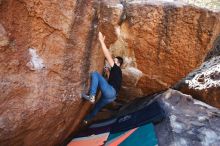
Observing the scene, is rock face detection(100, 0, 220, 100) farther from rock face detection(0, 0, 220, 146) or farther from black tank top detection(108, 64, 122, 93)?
black tank top detection(108, 64, 122, 93)

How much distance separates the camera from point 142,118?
6.25 metres

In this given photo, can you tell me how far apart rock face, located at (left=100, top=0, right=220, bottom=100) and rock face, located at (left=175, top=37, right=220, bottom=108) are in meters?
0.20

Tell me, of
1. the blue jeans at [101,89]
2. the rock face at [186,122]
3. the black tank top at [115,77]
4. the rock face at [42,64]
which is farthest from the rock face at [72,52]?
the rock face at [186,122]

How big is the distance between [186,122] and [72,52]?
2353 mm

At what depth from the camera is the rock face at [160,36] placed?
6.66m

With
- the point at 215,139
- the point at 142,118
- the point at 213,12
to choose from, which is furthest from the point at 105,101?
the point at 213,12

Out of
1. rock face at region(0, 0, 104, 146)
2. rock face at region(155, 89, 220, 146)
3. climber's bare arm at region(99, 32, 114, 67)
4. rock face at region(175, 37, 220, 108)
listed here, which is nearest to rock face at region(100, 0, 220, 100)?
rock face at region(175, 37, 220, 108)

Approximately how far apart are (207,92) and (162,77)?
950mm

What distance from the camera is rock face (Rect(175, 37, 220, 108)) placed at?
6.64 meters

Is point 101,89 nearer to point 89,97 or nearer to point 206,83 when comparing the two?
point 89,97

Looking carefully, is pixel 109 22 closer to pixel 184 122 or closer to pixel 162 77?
pixel 162 77

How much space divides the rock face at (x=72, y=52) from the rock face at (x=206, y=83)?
229 mm

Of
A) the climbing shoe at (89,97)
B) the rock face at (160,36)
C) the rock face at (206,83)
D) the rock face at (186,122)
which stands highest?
the rock face at (160,36)

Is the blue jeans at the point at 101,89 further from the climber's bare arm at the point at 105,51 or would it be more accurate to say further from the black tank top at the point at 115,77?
the climber's bare arm at the point at 105,51
